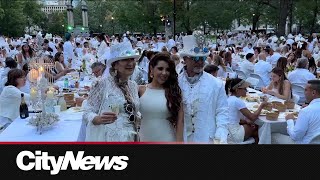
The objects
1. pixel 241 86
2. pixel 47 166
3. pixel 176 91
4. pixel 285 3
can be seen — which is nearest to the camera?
pixel 47 166

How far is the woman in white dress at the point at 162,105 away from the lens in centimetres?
371

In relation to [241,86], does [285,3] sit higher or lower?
higher

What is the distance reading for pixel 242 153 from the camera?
2.50 metres

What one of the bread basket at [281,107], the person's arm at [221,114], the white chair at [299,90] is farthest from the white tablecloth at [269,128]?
the white chair at [299,90]

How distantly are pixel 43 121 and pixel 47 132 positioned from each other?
0.15 metres

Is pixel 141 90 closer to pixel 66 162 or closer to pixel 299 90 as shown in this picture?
pixel 66 162

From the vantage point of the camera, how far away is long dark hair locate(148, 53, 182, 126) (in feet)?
12.2

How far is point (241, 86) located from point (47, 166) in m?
4.19

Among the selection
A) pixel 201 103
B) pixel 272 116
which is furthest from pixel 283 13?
pixel 201 103

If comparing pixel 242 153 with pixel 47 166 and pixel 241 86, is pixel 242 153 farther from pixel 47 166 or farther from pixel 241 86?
pixel 241 86

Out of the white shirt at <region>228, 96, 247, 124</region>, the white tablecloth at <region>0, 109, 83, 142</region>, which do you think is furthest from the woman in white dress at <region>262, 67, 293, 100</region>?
the white tablecloth at <region>0, 109, 83, 142</region>

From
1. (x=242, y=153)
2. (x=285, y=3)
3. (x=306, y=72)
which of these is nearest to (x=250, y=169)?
(x=242, y=153)

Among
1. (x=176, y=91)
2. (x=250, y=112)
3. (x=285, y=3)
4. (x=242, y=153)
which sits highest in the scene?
(x=285, y=3)

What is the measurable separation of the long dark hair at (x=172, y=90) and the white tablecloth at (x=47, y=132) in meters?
1.66
